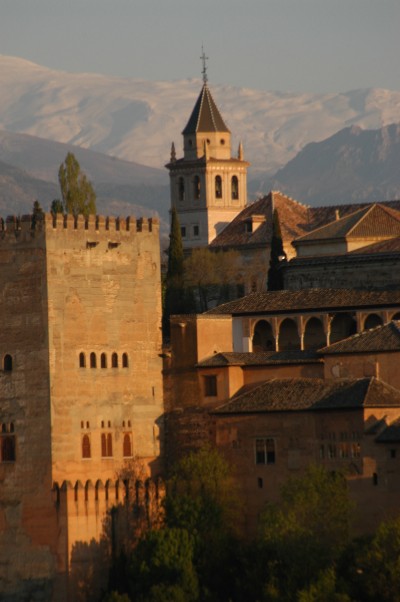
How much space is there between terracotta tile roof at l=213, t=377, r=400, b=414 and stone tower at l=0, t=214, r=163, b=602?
3716 mm

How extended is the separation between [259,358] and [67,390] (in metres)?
6.78

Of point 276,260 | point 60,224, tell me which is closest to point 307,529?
point 60,224

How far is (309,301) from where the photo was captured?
80.9 meters

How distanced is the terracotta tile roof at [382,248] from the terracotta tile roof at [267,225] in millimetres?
11988

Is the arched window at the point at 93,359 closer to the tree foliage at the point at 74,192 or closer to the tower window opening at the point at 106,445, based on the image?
the tower window opening at the point at 106,445

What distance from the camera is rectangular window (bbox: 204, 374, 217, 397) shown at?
74.7m

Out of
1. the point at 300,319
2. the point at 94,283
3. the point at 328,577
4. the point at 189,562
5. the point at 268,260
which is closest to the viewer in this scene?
the point at 328,577

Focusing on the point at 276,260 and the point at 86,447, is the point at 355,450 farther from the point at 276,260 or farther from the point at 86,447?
the point at 276,260

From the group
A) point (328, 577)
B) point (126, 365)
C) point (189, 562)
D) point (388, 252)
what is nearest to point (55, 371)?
point (126, 365)

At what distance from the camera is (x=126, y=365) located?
74.8 m

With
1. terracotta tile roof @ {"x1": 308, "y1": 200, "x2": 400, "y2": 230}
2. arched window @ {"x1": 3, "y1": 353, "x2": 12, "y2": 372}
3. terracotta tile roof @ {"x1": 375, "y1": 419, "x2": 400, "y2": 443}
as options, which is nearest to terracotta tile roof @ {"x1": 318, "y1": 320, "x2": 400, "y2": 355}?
terracotta tile roof @ {"x1": 375, "y1": 419, "x2": 400, "y2": 443}

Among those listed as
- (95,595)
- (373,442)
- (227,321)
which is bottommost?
(95,595)

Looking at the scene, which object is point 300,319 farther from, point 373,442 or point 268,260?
point 268,260

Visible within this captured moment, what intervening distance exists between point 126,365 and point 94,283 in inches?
117
